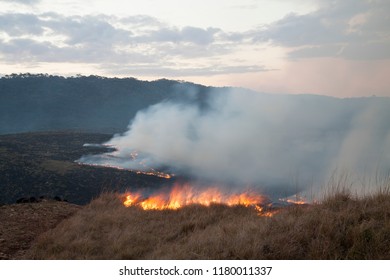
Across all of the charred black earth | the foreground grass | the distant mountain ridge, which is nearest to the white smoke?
the charred black earth

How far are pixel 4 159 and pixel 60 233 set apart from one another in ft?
102

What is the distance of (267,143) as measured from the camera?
7356 cm

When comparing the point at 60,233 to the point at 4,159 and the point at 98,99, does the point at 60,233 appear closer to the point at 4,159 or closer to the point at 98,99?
the point at 4,159

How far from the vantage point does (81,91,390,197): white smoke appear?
40531mm

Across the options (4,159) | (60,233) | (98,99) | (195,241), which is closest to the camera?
(195,241)

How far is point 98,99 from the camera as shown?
160 m

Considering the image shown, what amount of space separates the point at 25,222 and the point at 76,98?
512 ft

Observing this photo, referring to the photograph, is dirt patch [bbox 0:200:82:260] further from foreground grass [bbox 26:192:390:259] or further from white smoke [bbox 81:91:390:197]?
white smoke [bbox 81:91:390:197]

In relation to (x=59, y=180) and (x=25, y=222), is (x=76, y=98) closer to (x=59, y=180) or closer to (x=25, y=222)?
(x=59, y=180)

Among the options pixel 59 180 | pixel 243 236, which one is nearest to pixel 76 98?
pixel 59 180

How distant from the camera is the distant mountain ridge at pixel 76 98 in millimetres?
139375

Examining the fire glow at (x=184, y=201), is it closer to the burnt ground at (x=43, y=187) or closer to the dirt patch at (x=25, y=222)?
the burnt ground at (x=43, y=187)

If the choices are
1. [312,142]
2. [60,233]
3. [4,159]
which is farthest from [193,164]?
[312,142]

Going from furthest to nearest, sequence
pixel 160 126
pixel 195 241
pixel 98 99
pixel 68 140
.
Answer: pixel 98 99 → pixel 160 126 → pixel 68 140 → pixel 195 241
